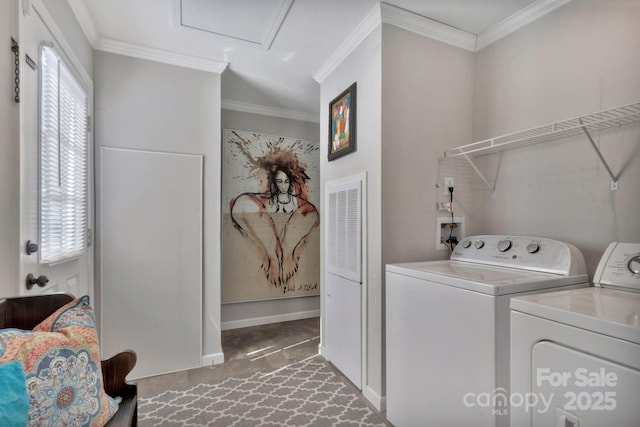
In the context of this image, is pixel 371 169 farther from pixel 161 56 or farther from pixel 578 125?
pixel 161 56

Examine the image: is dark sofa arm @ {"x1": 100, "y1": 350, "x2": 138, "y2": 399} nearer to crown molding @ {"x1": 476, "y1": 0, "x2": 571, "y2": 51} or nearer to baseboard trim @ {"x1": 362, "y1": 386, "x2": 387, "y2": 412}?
baseboard trim @ {"x1": 362, "y1": 386, "x2": 387, "y2": 412}

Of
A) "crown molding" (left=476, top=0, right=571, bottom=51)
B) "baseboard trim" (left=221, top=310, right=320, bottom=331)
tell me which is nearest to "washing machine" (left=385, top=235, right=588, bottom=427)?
"crown molding" (left=476, top=0, right=571, bottom=51)

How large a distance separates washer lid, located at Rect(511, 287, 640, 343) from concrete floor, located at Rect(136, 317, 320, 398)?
2.04m

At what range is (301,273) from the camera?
3688 millimetres

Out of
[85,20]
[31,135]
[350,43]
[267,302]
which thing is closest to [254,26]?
[350,43]

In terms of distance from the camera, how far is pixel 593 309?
953mm

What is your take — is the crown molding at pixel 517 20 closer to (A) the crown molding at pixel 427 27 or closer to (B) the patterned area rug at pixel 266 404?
(A) the crown molding at pixel 427 27

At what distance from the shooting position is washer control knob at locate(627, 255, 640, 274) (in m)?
1.23

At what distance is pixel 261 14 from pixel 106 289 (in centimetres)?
221

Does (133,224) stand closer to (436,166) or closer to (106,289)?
(106,289)

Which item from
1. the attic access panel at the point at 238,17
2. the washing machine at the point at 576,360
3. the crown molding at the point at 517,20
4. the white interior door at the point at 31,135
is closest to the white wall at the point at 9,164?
the white interior door at the point at 31,135

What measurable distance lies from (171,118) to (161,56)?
1.58ft

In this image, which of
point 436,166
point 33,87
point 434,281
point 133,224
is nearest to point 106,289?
point 133,224

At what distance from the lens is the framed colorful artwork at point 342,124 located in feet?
7.18
